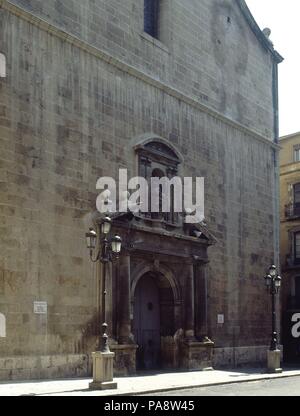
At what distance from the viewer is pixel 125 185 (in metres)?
21.2

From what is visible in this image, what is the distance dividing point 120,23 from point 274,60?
36.3ft

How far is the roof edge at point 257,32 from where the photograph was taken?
2884 centimetres

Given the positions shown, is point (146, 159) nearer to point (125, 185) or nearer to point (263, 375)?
point (125, 185)

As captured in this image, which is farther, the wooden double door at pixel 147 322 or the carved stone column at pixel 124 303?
the wooden double door at pixel 147 322

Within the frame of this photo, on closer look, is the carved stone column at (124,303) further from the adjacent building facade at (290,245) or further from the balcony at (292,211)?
the balcony at (292,211)

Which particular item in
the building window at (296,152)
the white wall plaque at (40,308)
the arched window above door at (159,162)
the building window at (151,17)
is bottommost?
the white wall plaque at (40,308)

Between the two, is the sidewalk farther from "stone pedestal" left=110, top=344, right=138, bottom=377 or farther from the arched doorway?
the arched doorway

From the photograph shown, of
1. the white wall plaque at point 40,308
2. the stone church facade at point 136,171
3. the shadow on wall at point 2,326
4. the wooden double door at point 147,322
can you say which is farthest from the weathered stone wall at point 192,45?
the shadow on wall at point 2,326

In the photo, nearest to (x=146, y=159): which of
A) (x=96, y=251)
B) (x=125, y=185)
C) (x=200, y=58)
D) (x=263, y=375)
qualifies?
(x=125, y=185)

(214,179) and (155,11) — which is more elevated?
(155,11)

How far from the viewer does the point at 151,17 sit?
960 inches

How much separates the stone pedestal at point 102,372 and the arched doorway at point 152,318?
5756 millimetres

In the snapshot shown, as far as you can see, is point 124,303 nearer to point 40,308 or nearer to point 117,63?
point 40,308

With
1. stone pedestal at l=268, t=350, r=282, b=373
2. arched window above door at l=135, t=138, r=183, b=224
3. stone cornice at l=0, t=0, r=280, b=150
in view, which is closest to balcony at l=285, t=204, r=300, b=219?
stone cornice at l=0, t=0, r=280, b=150
